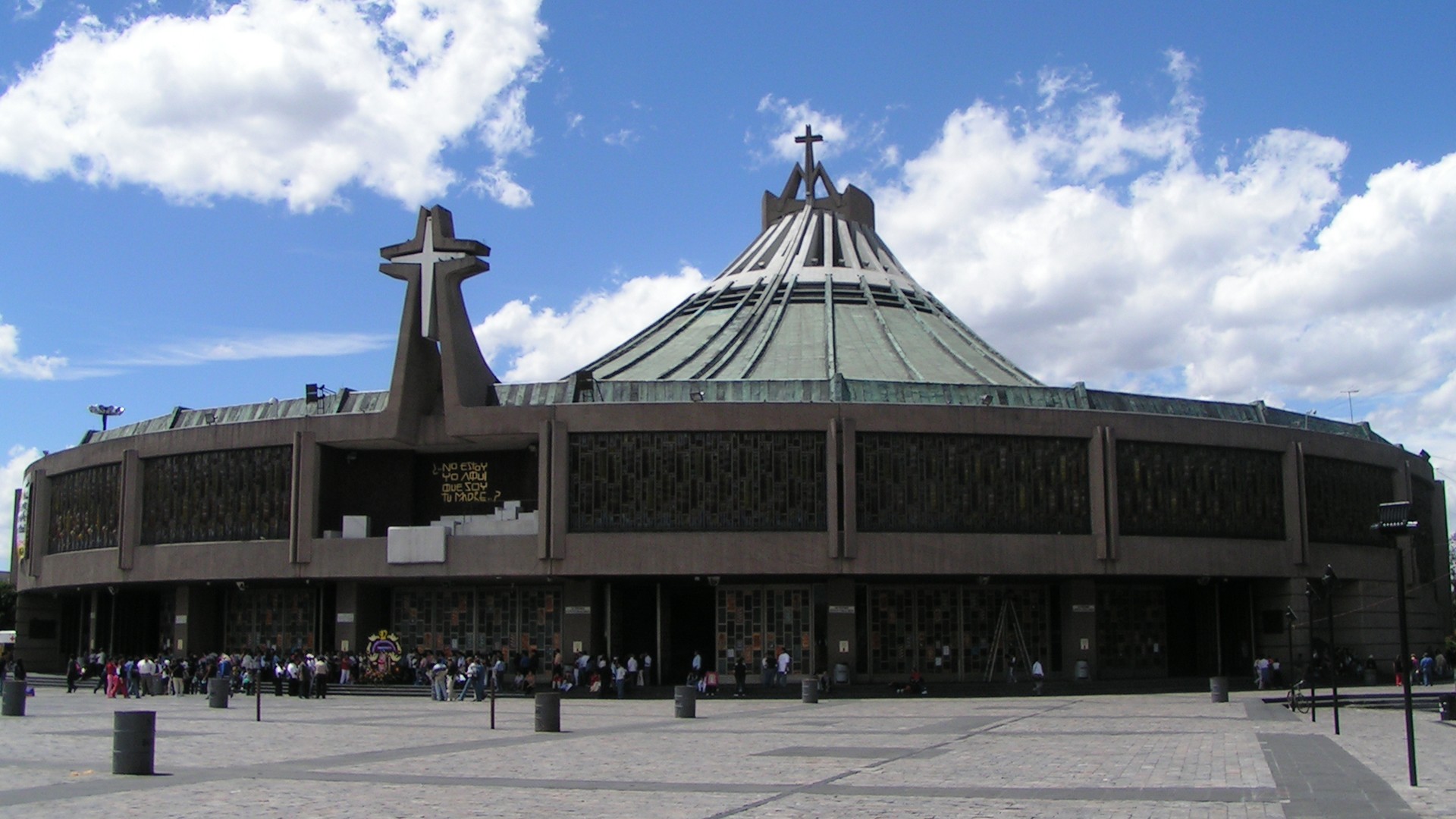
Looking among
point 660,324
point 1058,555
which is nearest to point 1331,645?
point 1058,555

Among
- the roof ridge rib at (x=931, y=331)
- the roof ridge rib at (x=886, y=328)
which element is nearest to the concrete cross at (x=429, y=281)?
the roof ridge rib at (x=886, y=328)

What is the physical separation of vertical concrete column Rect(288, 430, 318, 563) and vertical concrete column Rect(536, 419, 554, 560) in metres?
7.54

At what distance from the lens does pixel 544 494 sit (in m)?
42.5

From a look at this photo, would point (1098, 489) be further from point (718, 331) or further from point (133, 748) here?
point (133, 748)

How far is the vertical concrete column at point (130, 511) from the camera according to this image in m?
47.8

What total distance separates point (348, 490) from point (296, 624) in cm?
511

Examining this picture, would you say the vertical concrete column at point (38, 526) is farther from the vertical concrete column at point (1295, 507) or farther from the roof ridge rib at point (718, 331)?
the vertical concrete column at point (1295, 507)

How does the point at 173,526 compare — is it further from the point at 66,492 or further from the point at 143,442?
the point at 66,492

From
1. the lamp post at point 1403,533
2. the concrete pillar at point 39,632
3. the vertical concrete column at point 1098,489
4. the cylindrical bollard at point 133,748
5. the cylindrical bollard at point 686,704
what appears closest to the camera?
the lamp post at point 1403,533

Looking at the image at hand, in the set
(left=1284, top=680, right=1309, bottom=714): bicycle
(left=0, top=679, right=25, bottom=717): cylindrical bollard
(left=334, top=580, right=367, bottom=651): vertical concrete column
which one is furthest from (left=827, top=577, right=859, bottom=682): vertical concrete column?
(left=0, top=679, right=25, bottom=717): cylindrical bollard

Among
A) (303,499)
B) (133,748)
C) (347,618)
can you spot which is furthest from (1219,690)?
(303,499)

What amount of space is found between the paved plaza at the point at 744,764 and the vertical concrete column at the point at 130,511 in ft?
51.4

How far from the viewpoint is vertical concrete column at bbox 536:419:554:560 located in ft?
138

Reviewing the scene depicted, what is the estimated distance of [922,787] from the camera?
54.2ft
